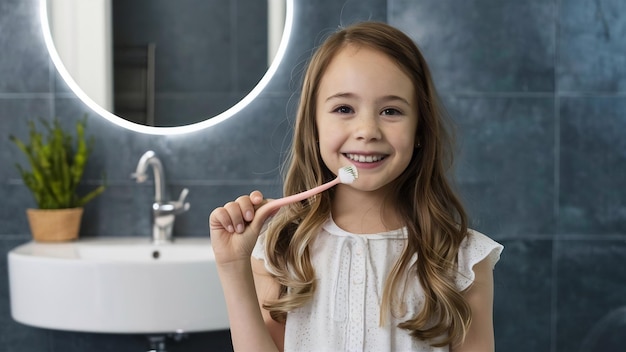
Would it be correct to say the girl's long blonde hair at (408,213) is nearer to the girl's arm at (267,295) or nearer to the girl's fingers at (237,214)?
the girl's arm at (267,295)

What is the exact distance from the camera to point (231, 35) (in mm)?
1814

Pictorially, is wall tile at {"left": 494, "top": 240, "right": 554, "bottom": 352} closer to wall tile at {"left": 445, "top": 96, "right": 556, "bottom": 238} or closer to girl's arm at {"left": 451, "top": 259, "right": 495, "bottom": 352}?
wall tile at {"left": 445, "top": 96, "right": 556, "bottom": 238}

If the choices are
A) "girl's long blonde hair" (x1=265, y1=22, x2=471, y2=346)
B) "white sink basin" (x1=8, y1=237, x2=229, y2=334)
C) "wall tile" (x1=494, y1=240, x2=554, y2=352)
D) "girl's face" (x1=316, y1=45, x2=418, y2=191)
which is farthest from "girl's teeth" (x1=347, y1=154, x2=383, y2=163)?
"wall tile" (x1=494, y1=240, x2=554, y2=352)

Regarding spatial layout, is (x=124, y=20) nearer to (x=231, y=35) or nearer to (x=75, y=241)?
(x=231, y=35)

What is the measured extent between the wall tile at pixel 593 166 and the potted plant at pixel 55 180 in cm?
109

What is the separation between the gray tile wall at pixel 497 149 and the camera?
5.91 ft

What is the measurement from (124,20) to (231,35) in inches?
9.6

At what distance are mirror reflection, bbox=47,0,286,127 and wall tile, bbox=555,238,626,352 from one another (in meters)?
0.85

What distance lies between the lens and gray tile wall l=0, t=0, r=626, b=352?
1803 millimetres

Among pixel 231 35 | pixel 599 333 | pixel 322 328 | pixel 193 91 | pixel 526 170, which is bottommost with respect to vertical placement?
pixel 599 333

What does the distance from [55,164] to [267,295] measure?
865 millimetres

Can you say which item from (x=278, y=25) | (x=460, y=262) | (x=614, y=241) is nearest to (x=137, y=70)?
(x=278, y=25)

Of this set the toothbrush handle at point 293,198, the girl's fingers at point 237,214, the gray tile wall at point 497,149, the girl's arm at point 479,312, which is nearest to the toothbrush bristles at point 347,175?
the toothbrush handle at point 293,198

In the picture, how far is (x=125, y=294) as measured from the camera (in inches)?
61.0
